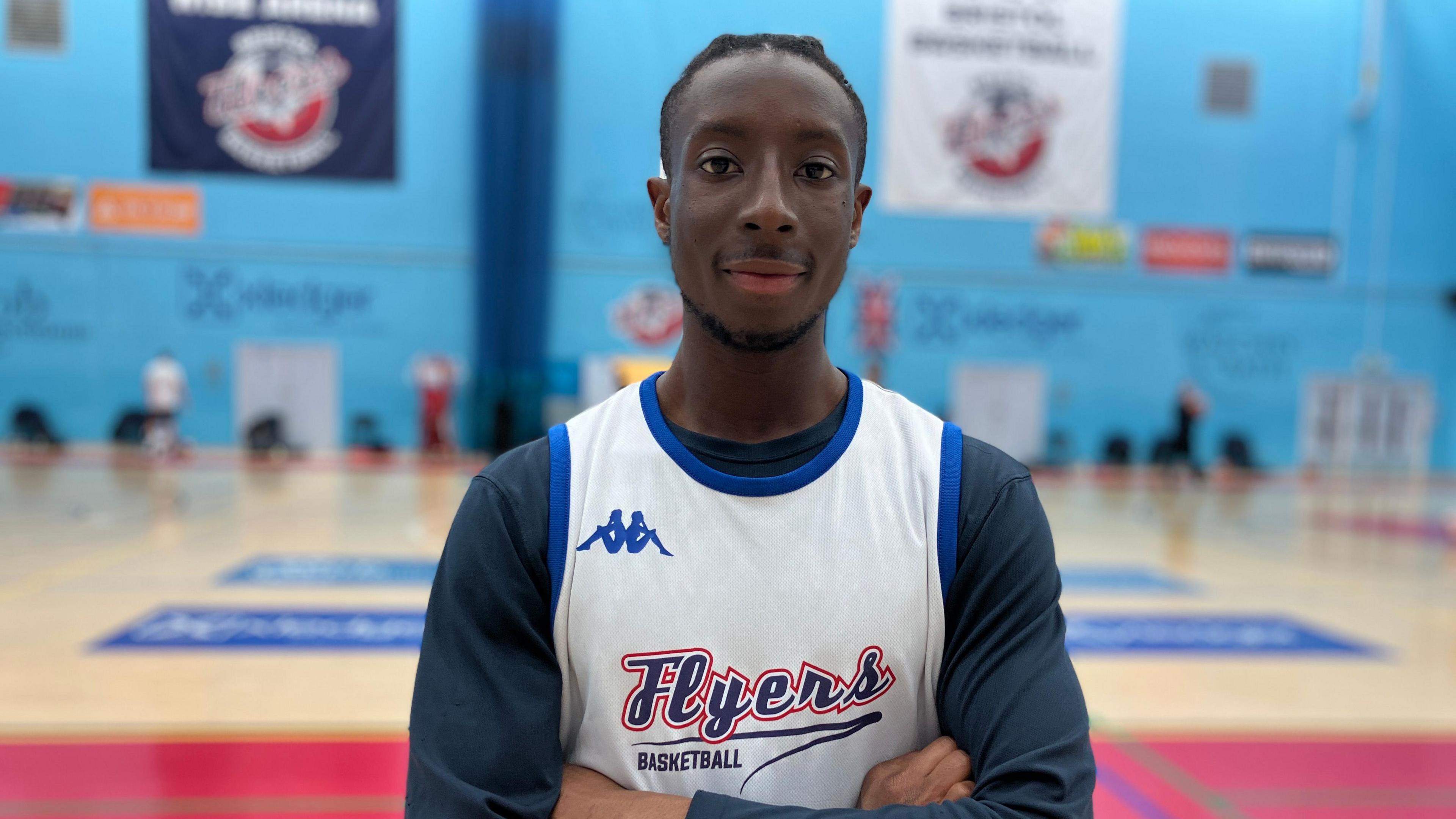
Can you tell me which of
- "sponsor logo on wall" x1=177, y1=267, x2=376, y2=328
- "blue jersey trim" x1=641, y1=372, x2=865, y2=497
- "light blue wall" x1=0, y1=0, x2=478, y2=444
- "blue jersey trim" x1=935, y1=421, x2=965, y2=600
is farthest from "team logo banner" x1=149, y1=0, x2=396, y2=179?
"blue jersey trim" x1=935, y1=421, x2=965, y2=600

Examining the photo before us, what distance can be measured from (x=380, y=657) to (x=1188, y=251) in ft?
49.5

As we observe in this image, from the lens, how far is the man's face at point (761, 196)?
126cm

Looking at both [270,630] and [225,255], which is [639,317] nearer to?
[225,255]

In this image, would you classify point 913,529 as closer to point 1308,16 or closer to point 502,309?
point 502,309

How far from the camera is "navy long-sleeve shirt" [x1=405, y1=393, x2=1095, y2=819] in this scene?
1217 millimetres

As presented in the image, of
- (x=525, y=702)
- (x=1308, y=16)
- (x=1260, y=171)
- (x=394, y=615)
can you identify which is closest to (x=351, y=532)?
(x=394, y=615)

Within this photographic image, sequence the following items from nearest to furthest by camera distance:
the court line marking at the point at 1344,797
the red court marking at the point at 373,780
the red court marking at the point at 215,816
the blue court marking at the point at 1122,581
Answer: the red court marking at the point at 215,816
the red court marking at the point at 373,780
the court line marking at the point at 1344,797
the blue court marking at the point at 1122,581

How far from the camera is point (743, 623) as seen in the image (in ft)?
4.25

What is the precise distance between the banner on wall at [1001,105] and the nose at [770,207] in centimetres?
1385

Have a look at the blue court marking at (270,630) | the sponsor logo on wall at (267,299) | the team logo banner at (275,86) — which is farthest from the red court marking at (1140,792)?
the sponsor logo on wall at (267,299)

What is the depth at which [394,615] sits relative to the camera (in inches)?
232

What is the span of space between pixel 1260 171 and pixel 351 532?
1484cm

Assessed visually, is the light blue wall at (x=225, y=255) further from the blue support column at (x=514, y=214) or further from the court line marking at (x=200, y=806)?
the court line marking at (x=200, y=806)

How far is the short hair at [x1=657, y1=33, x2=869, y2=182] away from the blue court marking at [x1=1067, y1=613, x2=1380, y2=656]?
470 cm
